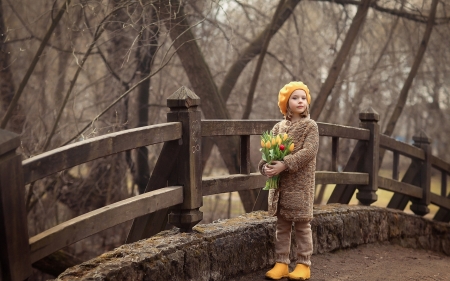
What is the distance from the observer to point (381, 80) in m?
11.9

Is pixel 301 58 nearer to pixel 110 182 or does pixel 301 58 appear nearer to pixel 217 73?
pixel 217 73

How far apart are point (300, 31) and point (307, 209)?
21.6 ft

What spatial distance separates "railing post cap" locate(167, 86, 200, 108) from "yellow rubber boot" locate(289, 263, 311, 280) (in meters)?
1.52

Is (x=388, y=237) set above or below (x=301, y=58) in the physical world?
below

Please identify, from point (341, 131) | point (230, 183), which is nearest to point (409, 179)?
point (341, 131)

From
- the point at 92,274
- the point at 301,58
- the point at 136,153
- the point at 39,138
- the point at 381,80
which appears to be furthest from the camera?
the point at 381,80

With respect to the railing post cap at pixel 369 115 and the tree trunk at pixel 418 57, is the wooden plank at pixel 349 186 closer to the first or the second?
the railing post cap at pixel 369 115

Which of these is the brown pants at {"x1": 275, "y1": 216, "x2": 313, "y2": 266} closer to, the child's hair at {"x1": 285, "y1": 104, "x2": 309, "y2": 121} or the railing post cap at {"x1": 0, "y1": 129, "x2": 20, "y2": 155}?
the child's hair at {"x1": 285, "y1": 104, "x2": 309, "y2": 121}

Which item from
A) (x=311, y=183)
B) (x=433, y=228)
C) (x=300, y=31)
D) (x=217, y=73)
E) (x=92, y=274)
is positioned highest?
(x=300, y=31)

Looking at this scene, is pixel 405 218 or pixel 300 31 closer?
pixel 405 218

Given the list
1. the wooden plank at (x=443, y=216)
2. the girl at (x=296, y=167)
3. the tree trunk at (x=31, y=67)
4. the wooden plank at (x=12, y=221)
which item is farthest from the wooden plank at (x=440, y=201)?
the wooden plank at (x=12, y=221)

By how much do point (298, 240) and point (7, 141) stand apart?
246 centimetres

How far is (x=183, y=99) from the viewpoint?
180 inches

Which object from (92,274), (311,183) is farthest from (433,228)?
(92,274)
